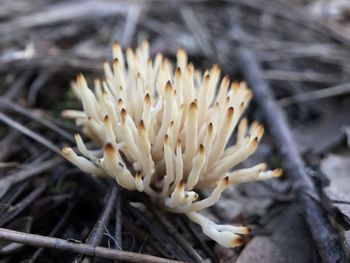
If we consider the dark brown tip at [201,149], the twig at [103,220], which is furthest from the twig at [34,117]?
the dark brown tip at [201,149]

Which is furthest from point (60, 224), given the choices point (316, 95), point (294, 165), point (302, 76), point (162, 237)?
point (302, 76)

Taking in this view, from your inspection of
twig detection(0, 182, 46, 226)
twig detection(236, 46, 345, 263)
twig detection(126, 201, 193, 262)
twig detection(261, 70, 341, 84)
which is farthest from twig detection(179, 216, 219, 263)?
twig detection(261, 70, 341, 84)

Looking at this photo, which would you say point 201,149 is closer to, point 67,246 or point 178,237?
point 178,237

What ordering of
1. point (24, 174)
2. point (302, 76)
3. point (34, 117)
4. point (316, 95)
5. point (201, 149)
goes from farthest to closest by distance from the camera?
point (302, 76) < point (316, 95) < point (34, 117) < point (24, 174) < point (201, 149)

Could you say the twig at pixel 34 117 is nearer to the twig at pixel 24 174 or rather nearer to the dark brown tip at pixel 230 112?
the twig at pixel 24 174

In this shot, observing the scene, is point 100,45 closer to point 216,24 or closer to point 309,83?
point 216,24

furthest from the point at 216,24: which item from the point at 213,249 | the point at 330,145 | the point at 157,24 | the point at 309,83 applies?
the point at 213,249
